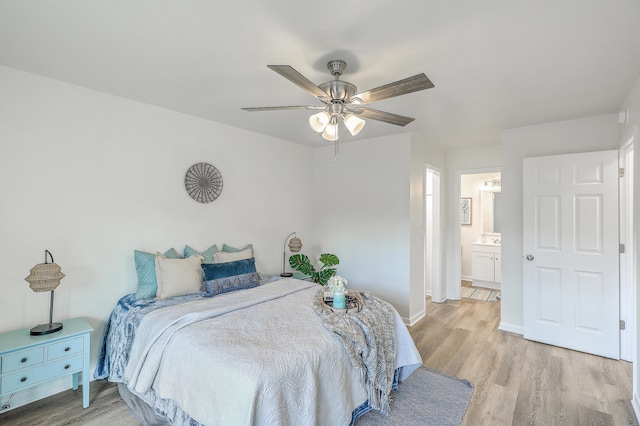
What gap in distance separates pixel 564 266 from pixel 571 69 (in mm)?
2139

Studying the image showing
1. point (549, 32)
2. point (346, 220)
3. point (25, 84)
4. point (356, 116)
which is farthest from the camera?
point (346, 220)

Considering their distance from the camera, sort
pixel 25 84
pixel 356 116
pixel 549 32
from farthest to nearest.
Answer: pixel 25 84 → pixel 356 116 → pixel 549 32

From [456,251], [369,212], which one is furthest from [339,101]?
[456,251]

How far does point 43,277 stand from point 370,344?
2377 mm

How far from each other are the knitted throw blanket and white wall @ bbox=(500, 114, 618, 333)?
2191mm

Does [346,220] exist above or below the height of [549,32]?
below

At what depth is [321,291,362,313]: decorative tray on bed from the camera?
2.40 meters

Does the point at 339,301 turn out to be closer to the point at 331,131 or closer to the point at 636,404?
the point at 331,131

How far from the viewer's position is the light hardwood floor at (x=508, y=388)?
7.24 feet

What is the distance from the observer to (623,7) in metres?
1.56

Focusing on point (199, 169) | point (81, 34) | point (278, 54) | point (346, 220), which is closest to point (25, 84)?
point (81, 34)

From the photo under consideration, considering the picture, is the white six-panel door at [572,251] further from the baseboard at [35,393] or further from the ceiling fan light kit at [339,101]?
the baseboard at [35,393]

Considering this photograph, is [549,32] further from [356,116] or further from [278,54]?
[278,54]

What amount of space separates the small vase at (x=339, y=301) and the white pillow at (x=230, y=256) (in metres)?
1.47
